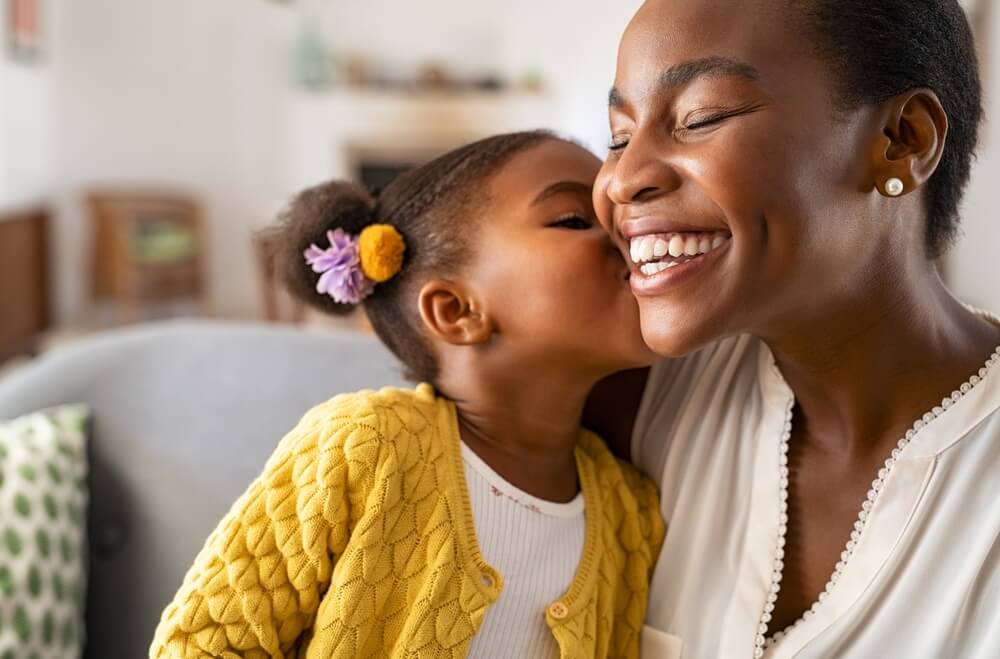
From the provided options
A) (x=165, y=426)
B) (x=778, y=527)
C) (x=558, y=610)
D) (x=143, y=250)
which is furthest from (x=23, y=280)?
(x=778, y=527)

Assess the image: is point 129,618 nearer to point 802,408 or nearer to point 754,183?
point 802,408

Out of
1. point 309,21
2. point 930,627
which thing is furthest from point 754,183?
point 309,21

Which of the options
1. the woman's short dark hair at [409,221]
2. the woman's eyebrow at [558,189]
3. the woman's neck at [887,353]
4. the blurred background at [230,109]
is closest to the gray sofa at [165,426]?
the woman's short dark hair at [409,221]

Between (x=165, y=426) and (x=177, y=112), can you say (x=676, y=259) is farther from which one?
(x=177, y=112)

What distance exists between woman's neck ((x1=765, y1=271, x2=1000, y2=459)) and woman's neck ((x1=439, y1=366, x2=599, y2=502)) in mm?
296

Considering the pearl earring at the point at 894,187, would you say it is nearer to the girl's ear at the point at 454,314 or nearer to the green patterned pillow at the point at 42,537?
the girl's ear at the point at 454,314

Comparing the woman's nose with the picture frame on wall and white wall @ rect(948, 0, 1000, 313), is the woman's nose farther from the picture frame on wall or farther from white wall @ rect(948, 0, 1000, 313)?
the picture frame on wall

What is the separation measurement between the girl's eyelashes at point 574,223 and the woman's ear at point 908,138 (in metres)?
0.40

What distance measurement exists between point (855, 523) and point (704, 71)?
56 centimetres

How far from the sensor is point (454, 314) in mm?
1367

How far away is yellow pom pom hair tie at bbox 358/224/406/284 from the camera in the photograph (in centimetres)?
136

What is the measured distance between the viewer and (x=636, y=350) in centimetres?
123

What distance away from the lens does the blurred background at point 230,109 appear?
23.7 ft

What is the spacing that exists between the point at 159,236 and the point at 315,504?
20.5 feet
